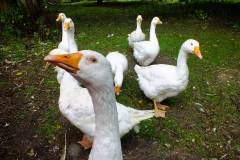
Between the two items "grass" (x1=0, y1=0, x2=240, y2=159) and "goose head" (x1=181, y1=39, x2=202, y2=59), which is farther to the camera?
"goose head" (x1=181, y1=39, x2=202, y2=59)

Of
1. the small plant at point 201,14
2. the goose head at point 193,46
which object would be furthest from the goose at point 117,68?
the small plant at point 201,14

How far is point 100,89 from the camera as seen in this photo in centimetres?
293

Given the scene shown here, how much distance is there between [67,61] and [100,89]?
1.15 ft

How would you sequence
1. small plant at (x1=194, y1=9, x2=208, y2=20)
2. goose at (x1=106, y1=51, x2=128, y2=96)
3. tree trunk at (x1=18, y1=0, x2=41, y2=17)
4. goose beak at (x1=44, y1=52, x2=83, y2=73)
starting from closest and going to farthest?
1. goose beak at (x1=44, y1=52, x2=83, y2=73)
2. goose at (x1=106, y1=51, x2=128, y2=96)
3. tree trunk at (x1=18, y1=0, x2=41, y2=17)
4. small plant at (x1=194, y1=9, x2=208, y2=20)

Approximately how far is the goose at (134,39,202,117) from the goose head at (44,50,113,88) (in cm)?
344

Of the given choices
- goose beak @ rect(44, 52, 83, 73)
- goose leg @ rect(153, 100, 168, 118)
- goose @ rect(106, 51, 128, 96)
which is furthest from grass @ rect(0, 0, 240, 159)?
Answer: goose beak @ rect(44, 52, 83, 73)

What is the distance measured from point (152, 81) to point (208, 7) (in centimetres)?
916

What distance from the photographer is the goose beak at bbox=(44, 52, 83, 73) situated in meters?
2.77

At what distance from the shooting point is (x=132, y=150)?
5.41 meters

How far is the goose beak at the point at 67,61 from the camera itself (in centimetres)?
277

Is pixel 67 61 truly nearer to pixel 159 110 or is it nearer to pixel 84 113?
pixel 84 113

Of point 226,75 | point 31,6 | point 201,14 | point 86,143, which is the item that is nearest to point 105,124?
point 86,143

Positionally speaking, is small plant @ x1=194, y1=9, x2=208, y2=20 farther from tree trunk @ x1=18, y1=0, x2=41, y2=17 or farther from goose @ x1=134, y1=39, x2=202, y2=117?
goose @ x1=134, y1=39, x2=202, y2=117

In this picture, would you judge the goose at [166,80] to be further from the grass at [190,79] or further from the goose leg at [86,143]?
the goose leg at [86,143]
